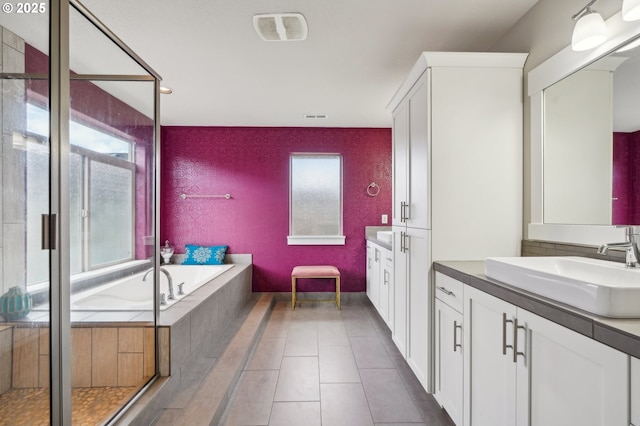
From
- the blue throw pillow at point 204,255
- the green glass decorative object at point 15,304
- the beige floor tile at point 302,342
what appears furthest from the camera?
the blue throw pillow at point 204,255

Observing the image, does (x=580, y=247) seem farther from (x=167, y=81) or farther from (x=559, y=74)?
(x=167, y=81)

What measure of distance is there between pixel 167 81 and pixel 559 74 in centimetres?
303

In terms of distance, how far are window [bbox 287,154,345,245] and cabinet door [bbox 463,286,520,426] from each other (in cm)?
290

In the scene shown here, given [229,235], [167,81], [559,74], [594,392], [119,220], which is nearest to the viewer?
[594,392]

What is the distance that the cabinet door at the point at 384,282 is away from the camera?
119 inches

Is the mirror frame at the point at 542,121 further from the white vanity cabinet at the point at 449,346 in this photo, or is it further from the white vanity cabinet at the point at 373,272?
the white vanity cabinet at the point at 373,272

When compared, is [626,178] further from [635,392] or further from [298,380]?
[298,380]

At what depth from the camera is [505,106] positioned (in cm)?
189

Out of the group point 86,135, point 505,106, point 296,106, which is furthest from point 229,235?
point 505,106

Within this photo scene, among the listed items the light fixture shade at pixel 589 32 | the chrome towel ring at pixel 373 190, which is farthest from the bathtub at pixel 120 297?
the chrome towel ring at pixel 373 190

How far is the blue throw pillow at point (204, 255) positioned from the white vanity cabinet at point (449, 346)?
3.08 meters

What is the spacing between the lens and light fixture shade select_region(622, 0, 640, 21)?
117cm

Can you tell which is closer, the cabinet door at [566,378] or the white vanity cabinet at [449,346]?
the cabinet door at [566,378]

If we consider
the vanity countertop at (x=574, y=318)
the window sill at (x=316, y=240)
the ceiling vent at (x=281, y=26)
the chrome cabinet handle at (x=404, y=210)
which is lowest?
the window sill at (x=316, y=240)
